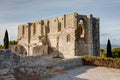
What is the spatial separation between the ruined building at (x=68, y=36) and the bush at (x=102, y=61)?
1124 centimetres

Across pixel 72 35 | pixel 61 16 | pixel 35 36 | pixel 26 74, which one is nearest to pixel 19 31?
pixel 35 36

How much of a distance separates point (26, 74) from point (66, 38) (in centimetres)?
2219

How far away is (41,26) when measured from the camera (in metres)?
53.1

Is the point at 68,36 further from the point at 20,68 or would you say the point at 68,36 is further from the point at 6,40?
the point at 20,68

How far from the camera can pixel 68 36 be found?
43625mm

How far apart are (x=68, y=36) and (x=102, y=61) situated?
50.6ft

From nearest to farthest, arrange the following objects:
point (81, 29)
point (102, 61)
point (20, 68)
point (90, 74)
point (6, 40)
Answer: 1. point (20, 68)
2. point (90, 74)
3. point (102, 61)
4. point (81, 29)
5. point (6, 40)

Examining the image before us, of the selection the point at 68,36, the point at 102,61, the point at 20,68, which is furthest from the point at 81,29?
the point at 20,68

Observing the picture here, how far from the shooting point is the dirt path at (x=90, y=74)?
23.2 metres

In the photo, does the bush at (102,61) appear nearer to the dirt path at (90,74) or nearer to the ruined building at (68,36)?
the dirt path at (90,74)

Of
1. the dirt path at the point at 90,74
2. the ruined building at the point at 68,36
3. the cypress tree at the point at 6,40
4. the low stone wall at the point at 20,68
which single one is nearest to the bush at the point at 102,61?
the dirt path at the point at 90,74

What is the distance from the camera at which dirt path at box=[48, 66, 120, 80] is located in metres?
23.2

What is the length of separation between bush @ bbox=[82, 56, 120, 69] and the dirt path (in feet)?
2.40

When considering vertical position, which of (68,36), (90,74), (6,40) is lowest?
(90,74)
